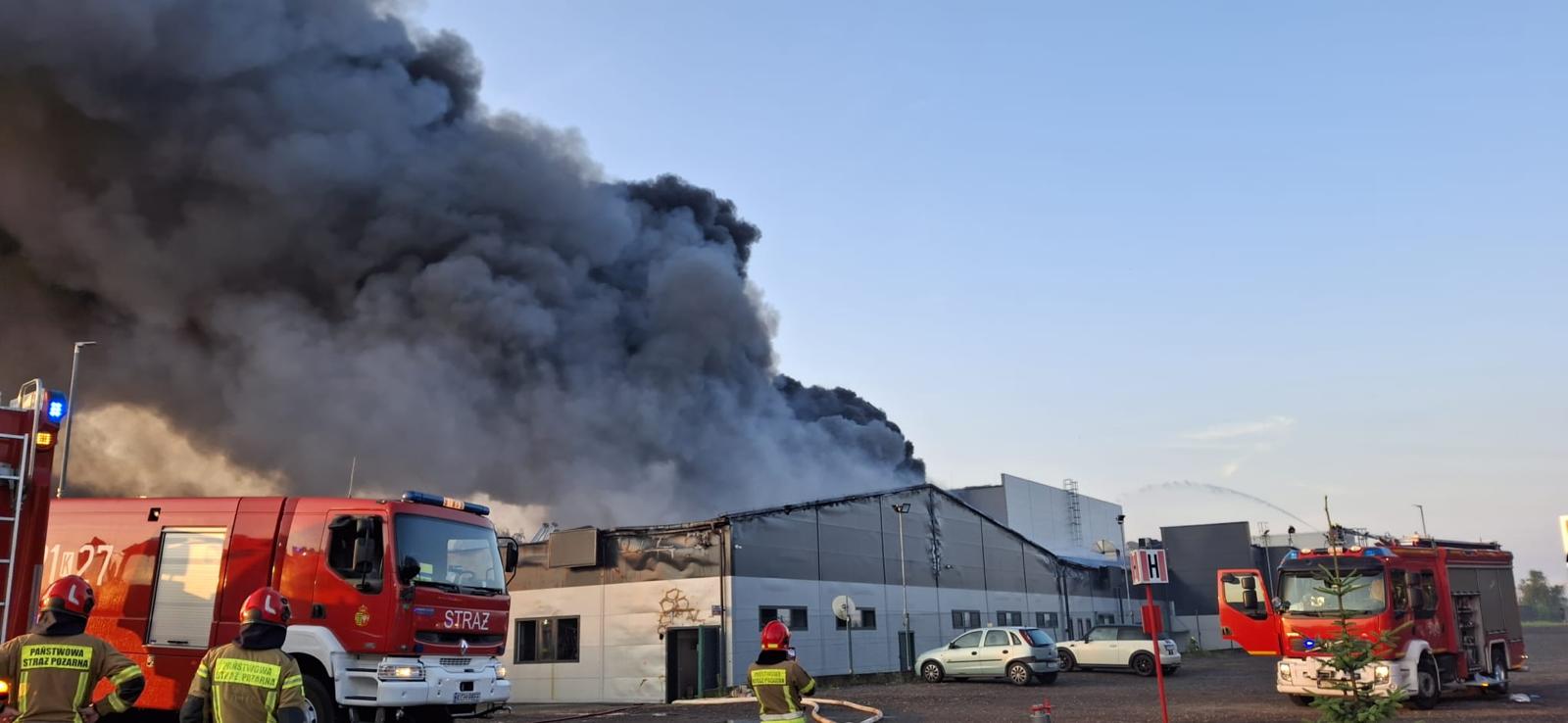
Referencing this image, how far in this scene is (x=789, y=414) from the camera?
187 feet

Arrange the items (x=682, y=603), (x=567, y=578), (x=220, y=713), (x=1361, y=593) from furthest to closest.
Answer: (x=567, y=578)
(x=682, y=603)
(x=1361, y=593)
(x=220, y=713)

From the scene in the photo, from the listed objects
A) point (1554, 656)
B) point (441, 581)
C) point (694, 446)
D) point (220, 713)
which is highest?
point (694, 446)

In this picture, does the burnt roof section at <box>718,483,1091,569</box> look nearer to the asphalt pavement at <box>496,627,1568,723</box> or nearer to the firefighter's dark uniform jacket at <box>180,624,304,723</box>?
the asphalt pavement at <box>496,627,1568,723</box>

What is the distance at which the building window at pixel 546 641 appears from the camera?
25.2 m

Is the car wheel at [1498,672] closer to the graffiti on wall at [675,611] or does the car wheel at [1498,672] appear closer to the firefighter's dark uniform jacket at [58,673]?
the graffiti on wall at [675,611]

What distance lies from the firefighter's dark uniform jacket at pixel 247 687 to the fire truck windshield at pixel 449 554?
5295 millimetres

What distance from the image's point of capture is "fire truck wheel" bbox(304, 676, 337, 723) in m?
10.4

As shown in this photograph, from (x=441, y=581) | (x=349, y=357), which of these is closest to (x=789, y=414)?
(x=349, y=357)

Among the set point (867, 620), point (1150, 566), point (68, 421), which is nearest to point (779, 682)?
point (1150, 566)

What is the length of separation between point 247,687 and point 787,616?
20277 mm

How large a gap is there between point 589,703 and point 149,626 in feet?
46.6

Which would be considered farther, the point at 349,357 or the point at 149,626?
the point at 349,357

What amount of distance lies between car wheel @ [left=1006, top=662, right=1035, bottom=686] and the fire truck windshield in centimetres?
1478

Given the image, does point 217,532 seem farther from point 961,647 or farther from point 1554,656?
point 1554,656
